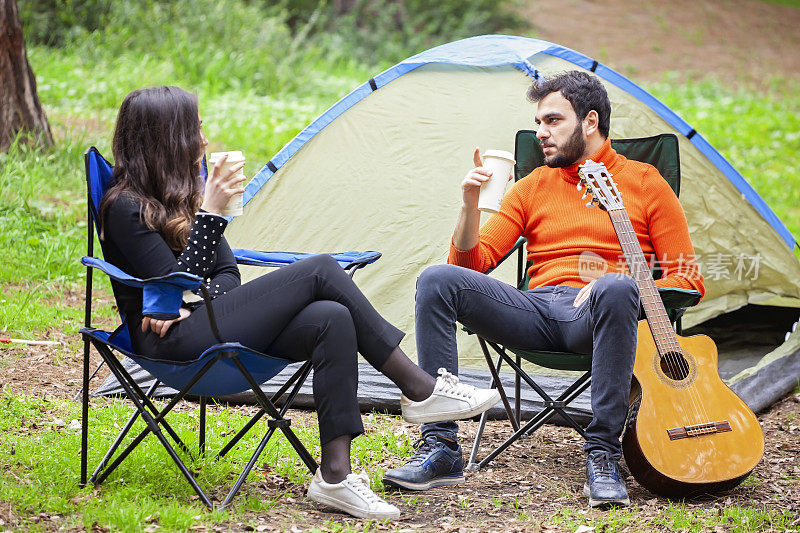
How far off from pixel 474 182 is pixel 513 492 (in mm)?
883

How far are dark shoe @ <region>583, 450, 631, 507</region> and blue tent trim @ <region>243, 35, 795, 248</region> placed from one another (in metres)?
1.60

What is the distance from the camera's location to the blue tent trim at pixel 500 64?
3.53m

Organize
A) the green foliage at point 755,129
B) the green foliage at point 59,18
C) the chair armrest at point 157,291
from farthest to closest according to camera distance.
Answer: the green foliage at point 59,18 < the green foliage at point 755,129 < the chair armrest at point 157,291

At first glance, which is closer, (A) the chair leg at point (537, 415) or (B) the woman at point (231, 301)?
(B) the woman at point (231, 301)

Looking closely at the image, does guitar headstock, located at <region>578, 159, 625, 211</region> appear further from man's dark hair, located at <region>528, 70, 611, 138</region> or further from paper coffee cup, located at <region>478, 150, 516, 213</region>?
paper coffee cup, located at <region>478, 150, 516, 213</region>

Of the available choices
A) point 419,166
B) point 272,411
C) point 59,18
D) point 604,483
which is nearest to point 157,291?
point 272,411

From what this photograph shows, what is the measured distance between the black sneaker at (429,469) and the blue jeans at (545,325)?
4cm

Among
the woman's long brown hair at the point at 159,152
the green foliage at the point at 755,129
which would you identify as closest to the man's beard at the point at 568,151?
the woman's long brown hair at the point at 159,152

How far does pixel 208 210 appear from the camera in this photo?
2234 millimetres

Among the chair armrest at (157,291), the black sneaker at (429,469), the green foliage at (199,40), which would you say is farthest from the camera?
the green foliage at (199,40)

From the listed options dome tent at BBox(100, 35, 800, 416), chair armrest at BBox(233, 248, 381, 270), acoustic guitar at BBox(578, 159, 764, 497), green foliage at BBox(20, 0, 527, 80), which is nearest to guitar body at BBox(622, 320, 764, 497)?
acoustic guitar at BBox(578, 159, 764, 497)

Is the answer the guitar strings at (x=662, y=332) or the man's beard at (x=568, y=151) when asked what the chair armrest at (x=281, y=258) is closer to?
the man's beard at (x=568, y=151)

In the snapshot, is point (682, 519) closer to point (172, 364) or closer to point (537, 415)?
point (537, 415)

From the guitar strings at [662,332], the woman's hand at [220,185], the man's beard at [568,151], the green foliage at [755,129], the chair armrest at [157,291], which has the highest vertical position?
the woman's hand at [220,185]
